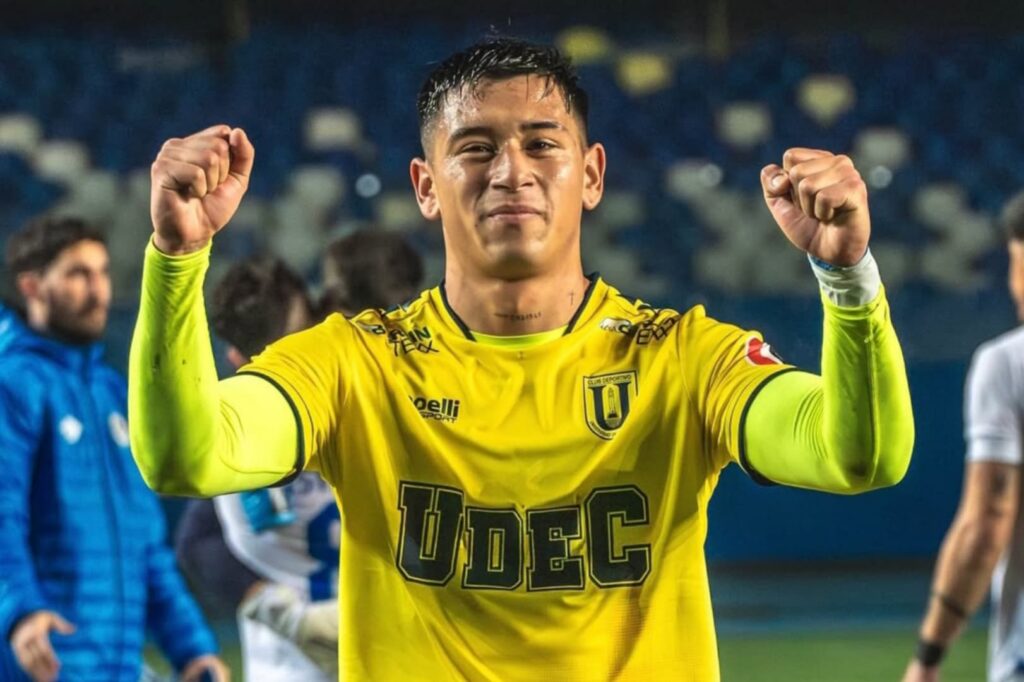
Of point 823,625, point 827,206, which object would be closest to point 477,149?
point 827,206

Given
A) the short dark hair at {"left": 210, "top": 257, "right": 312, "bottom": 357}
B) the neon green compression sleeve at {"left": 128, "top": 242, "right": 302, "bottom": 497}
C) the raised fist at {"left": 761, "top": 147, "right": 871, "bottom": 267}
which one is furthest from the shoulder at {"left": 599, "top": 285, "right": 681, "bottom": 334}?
the short dark hair at {"left": 210, "top": 257, "right": 312, "bottom": 357}

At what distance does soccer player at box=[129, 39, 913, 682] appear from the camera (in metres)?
2.35

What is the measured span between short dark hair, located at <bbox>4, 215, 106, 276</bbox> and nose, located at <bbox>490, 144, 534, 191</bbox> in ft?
8.29

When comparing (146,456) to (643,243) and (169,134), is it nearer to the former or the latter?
(643,243)

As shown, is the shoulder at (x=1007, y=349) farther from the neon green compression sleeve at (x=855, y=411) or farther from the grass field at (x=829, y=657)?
the grass field at (x=829, y=657)

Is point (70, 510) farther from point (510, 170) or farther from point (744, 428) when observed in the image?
point (744, 428)

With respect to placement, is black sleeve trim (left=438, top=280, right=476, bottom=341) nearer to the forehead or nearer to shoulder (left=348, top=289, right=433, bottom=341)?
shoulder (left=348, top=289, right=433, bottom=341)

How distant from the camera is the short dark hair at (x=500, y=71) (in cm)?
259

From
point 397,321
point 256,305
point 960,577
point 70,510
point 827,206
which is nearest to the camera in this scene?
point 827,206

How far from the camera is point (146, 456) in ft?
7.14

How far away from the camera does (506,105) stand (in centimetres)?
254

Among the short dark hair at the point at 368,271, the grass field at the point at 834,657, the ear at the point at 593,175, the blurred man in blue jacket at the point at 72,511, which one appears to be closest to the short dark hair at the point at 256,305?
the short dark hair at the point at 368,271

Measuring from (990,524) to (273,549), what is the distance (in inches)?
76.4

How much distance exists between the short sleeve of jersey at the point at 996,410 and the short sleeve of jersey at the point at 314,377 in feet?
6.41
